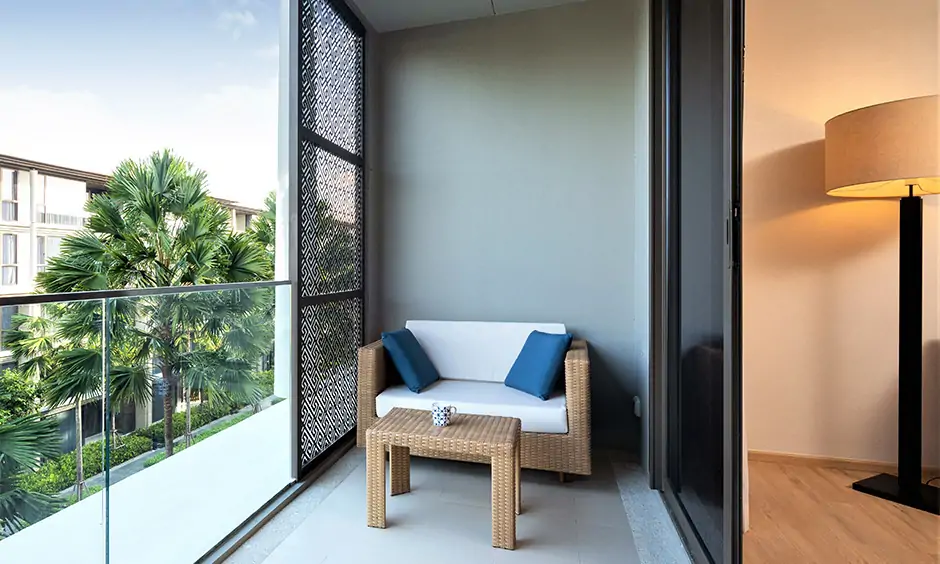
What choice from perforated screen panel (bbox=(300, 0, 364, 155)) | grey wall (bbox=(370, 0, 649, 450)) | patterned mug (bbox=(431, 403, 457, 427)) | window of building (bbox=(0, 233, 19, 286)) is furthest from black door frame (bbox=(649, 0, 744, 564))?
window of building (bbox=(0, 233, 19, 286))

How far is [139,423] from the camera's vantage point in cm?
140

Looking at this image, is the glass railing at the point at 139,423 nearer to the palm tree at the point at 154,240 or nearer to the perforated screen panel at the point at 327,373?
the perforated screen panel at the point at 327,373

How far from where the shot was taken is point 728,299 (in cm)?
114

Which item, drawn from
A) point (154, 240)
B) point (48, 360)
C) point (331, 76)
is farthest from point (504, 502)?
point (154, 240)

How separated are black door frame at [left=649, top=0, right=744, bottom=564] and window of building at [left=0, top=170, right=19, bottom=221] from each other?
3.61 m

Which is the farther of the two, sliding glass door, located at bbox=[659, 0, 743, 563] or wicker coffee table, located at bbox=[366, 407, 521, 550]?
wicker coffee table, located at bbox=[366, 407, 521, 550]

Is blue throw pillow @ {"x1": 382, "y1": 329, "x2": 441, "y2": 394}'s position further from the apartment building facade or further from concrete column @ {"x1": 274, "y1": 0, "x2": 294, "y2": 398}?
the apartment building facade

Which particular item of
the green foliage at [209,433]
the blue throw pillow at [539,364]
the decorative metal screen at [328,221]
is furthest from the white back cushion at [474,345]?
the green foliage at [209,433]

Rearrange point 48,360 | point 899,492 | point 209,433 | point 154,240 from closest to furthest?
point 48,360, point 209,433, point 899,492, point 154,240

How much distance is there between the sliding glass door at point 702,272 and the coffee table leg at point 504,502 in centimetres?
69

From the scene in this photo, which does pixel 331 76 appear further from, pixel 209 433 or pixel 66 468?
pixel 66 468

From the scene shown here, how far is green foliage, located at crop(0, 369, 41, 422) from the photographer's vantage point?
3.44 feet

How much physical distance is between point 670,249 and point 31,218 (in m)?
3.88

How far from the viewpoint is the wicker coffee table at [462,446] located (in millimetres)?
1626
